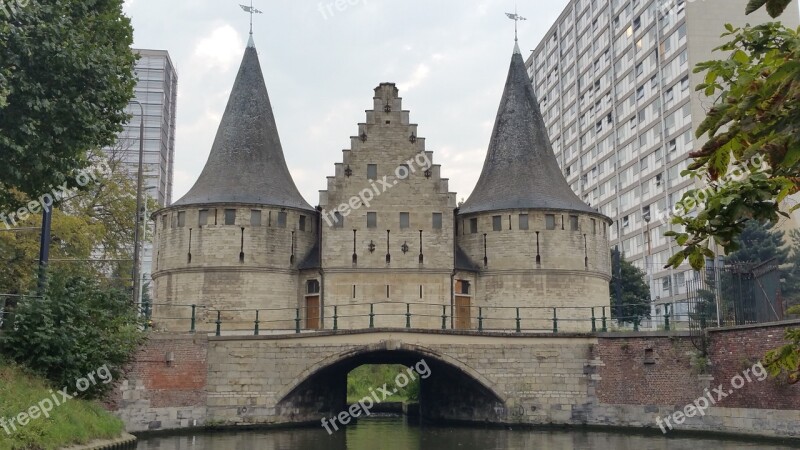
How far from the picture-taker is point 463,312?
107 ft

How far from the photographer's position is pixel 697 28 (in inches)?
2242

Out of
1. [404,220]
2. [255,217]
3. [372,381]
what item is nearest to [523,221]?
[404,220]

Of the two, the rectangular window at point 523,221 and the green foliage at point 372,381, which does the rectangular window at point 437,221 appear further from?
the green foliage at point 372,381

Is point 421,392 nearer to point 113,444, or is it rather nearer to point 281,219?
point 281,219

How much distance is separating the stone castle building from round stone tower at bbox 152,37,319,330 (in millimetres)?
45

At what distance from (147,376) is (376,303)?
27.5ft

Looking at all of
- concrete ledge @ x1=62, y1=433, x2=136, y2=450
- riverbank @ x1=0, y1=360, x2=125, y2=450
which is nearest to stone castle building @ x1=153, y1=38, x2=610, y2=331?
concrete ledge @ x1=62, y1=433, x2=136, y2=450

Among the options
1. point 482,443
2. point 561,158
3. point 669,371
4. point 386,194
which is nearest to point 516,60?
point 386,194

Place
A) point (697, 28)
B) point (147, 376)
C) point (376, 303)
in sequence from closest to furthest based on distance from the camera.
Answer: point (147, 376)
point (376, 303)
point (697, 28)

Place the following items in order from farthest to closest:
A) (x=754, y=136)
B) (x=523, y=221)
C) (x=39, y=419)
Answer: (x=523, y=221) → (x=39, y=419) → (x=754, y=136)

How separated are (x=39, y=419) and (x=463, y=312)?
19499 mm

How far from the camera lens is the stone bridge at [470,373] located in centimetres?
2464

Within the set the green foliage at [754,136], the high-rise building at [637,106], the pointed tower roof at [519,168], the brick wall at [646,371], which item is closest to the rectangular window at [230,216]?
the pointed tower roof at [519,168]

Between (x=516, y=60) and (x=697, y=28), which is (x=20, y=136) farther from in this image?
(x=697, y=28)
